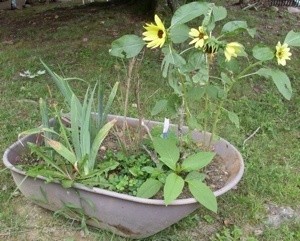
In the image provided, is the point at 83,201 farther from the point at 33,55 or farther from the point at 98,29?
the point at 98,29

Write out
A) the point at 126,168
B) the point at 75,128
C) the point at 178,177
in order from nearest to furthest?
the point at 178,177
the point at 75,128
the point at 126,168

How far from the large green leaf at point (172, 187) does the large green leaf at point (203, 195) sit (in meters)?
0.06

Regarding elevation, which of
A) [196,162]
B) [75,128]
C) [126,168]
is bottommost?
[126,168]

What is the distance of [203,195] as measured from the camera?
1.89m

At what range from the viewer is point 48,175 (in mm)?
1965

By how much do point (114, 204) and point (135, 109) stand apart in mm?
1409

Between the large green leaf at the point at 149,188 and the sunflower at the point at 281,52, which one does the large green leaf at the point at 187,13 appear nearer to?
the sunflower at the point at 281,52

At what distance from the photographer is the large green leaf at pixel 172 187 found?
1.83 m

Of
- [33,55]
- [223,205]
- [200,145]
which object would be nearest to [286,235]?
[223,205]

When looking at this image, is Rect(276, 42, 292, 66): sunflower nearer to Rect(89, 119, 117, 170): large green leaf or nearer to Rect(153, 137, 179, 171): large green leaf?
Rect(153, 137, 179, 171): large green leaf

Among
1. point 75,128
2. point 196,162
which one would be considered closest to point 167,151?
point 196,162

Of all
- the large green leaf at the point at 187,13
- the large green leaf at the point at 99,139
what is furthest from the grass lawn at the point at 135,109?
the large green leaf at the point at 187,13

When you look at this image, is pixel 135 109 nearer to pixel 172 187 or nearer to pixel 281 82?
pixel 172 187

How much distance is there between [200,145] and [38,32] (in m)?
2.76
